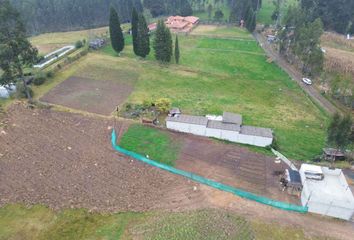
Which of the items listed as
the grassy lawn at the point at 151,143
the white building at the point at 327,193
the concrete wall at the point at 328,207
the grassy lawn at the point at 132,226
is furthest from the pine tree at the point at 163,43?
the concrete wall at the point at 328,207

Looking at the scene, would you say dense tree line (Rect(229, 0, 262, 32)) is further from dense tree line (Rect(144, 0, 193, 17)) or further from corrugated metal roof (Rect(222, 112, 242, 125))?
corrugated metal roof (Rect(222, 112, 242, 125))

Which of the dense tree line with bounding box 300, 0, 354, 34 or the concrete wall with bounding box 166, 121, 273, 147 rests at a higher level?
the dense tree line with bounding box 300, 0, 354, 34

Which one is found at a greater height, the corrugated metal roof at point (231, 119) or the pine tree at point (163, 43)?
the pine tree at point (163, 43)

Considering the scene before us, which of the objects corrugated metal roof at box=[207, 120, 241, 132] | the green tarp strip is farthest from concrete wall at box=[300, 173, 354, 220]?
corrugated metal roof at box=[207, 120, 241, 132]

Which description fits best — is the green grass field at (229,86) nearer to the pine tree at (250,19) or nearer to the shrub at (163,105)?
the shrub at (163,105)

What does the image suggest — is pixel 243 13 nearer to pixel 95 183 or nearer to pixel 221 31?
pixel 221 31

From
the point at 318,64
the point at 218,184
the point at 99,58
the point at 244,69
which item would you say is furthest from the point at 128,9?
the point at 218,184

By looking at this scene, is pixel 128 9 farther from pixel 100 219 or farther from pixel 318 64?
pixel 100 219
